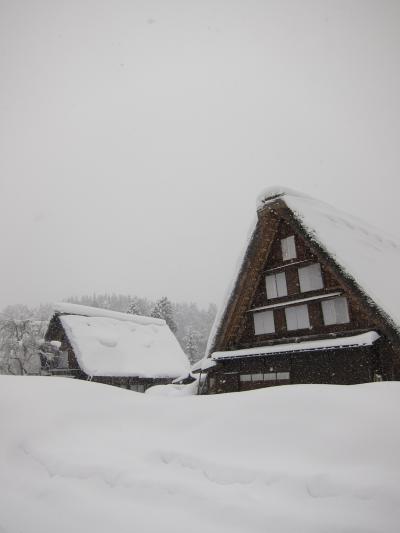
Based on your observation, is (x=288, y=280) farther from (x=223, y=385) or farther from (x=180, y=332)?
(x=180, y=332)

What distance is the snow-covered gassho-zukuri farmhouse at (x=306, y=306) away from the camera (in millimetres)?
9922

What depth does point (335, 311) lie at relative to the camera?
36.1 feet

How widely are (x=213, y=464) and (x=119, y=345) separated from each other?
20.6 metres

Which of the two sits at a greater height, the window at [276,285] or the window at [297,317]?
the window at [276,285]

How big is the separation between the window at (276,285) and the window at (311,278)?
26.9 inches

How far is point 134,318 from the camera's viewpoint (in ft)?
89.7

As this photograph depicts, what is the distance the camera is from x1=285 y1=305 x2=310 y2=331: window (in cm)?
1171

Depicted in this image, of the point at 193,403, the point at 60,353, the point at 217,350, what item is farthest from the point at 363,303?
the point at 60,353

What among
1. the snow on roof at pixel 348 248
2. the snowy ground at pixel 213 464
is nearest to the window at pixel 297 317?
the snow on roof at pixel 348 248

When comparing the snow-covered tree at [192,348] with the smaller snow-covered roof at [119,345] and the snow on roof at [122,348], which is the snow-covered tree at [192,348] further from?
the snow on roof at [122,348]

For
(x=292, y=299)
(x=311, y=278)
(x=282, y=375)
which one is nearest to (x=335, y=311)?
(x=311, y=278)

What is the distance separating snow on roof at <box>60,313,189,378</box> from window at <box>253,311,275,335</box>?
1110 centimetres

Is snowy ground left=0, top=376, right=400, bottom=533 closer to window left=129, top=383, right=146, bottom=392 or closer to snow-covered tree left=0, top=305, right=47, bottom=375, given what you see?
window left=129, top=383, right=146, bottom=392

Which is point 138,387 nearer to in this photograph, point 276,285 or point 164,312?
point 276,285
